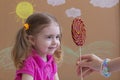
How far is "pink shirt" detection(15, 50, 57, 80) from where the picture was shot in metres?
1.00

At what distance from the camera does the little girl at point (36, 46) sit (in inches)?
39.9

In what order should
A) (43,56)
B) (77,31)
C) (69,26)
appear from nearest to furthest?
1. (77,31)
2. (43,56)
3. (69,26)

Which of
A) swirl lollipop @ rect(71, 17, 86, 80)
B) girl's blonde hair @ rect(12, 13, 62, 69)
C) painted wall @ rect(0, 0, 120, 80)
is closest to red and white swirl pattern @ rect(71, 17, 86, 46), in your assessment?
swirl lollipop @ rect(71, 17, 86, 80)

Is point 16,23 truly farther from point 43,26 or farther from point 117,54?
point 43,26

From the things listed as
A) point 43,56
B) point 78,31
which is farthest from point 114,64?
point 43,56

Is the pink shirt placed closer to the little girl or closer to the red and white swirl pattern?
the little girl

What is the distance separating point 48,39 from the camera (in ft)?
3.33

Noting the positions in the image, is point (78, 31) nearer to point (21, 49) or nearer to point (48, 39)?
point (48, 39)

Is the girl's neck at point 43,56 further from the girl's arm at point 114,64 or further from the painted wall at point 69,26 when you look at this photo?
the painted wall at point 69,26

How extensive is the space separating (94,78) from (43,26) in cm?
113

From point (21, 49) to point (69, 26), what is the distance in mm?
978

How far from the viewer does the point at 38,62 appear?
3.44ft

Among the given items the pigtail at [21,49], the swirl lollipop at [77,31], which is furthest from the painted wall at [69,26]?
the swirl lollipop at [77,31]

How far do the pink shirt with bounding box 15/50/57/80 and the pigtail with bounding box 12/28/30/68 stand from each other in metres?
0.02
